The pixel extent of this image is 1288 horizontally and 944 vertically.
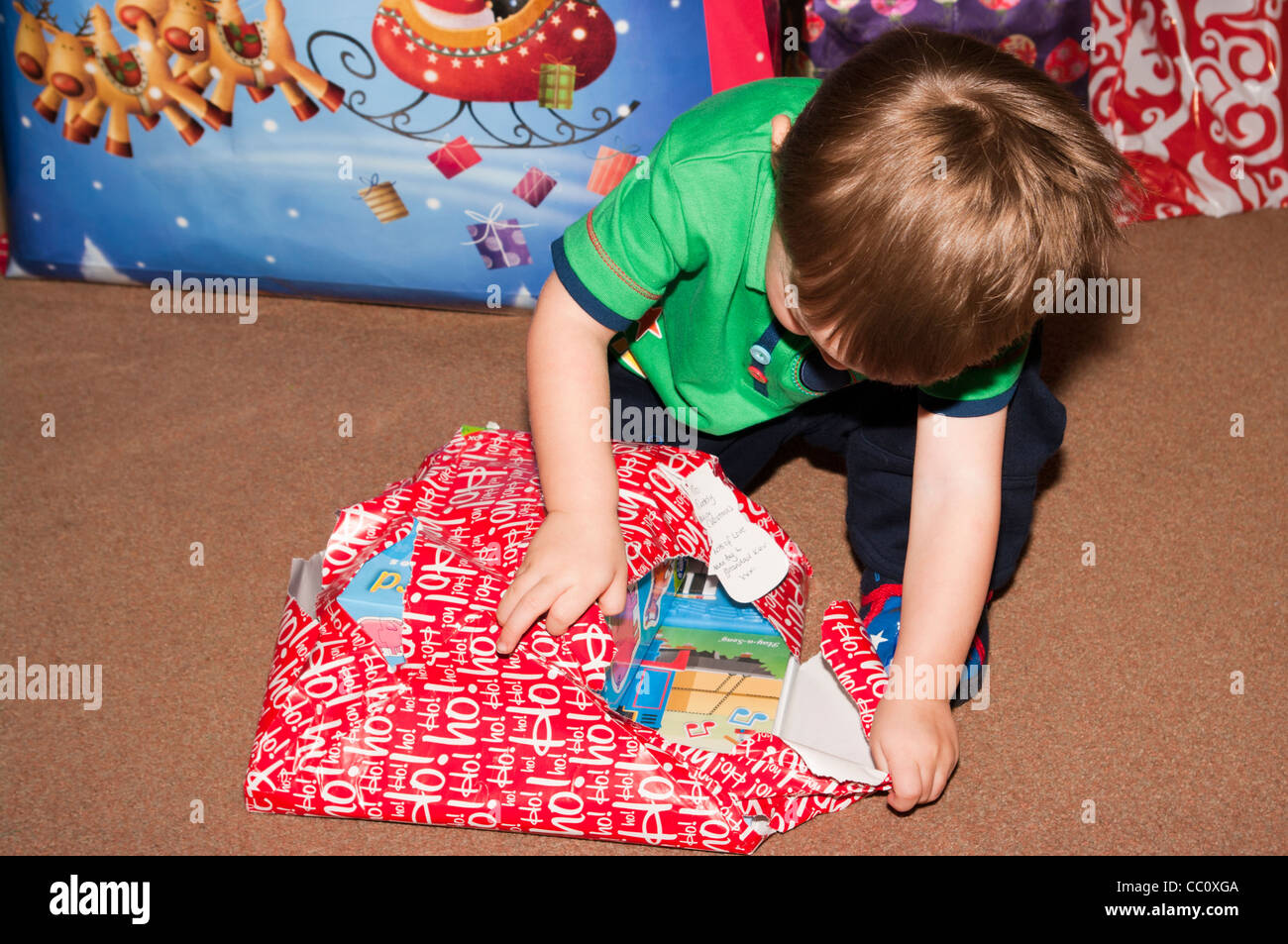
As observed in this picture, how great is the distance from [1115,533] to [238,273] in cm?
93

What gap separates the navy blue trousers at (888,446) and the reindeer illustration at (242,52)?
0.46 metres

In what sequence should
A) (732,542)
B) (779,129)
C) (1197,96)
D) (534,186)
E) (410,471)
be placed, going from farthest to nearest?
1. (1197,96)
2. (534,186)
3. (410,471)
4. (732,542)
5. (779,129)

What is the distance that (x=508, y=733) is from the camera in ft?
2.48

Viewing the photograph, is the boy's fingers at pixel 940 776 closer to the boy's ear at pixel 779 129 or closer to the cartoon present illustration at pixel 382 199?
the boy's ear at pixel 779 129

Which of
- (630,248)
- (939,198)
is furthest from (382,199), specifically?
(939,198)

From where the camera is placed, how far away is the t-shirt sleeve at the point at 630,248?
0.76 metres

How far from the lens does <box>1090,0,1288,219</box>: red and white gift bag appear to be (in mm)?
1374

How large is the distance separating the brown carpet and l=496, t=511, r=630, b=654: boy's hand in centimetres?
15

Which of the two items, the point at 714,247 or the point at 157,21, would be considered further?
the point at 157,21

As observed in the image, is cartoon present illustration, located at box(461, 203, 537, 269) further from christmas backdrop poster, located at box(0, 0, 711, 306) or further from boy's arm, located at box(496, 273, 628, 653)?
boy's arm, located at box(496, 273, 628, 653)

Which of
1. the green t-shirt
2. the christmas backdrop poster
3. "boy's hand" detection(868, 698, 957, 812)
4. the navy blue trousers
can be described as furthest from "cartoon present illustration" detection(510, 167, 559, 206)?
"boy's hand" detection(868, 698, 957, 812)

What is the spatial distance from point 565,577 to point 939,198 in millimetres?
354

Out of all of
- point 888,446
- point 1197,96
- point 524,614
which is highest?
point 1197,96

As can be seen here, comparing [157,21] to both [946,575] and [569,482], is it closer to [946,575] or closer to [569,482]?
[569,482]
